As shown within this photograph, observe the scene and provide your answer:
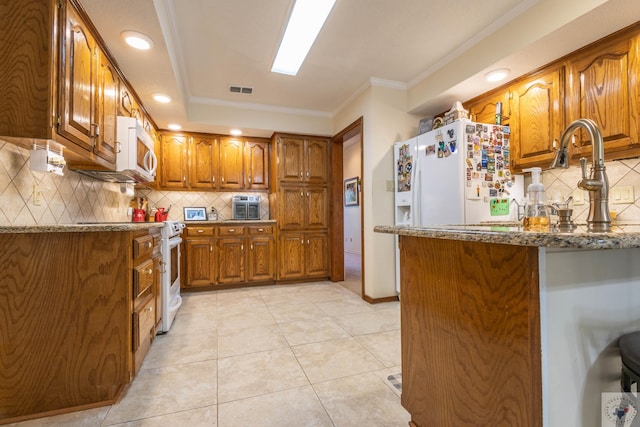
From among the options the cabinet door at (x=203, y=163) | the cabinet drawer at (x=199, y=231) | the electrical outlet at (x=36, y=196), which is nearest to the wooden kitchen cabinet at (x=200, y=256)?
the cabinet drawer at (x=199, y=231)

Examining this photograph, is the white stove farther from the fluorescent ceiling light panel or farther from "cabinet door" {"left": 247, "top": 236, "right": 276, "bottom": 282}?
the fluorescent ceiling light panel

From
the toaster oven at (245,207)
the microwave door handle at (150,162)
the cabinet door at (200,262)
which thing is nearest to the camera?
the microwave door handle at (150,162)

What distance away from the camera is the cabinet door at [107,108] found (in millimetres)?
2029

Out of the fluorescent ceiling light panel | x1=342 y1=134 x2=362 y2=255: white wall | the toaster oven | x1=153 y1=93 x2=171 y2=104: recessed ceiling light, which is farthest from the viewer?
x1=342 y1=134 x2=362 y2=255: white wall

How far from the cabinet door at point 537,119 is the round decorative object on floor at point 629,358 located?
6.13ft

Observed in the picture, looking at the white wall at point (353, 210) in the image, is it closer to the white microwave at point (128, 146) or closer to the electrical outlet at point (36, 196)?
the white microwave at point (128, 146)

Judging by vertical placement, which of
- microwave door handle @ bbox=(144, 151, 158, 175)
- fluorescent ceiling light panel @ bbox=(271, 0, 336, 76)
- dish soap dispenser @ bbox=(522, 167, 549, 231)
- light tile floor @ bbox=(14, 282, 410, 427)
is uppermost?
fluorescent ceiling light panel @ bbox=(271, 0, 336, 76)

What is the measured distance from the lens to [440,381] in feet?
3.49

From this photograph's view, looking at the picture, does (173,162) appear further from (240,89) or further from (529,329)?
(529,329)

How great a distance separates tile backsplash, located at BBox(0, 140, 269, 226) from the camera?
1558 mm

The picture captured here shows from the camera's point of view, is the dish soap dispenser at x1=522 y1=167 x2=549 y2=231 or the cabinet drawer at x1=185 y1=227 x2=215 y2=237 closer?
the dish soap dispenser at x1=522 y1=167 x2=549 y2=231

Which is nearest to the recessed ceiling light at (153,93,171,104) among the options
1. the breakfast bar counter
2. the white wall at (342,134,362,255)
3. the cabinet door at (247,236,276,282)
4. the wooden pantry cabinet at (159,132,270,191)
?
the wooden pantry cabinet at (159,132,270,191)

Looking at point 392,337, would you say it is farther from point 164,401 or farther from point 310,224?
point 310,224

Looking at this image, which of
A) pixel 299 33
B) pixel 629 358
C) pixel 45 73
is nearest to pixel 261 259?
pixel 299 33
